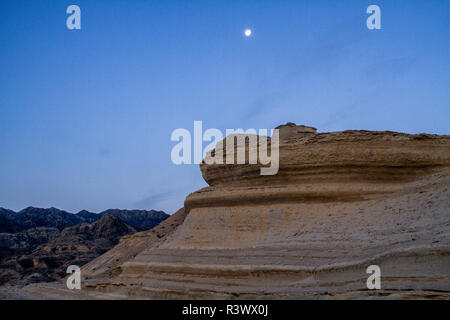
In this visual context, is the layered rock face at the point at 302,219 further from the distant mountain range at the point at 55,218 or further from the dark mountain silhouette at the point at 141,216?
the dark mountain silhouette at the point at 141,216

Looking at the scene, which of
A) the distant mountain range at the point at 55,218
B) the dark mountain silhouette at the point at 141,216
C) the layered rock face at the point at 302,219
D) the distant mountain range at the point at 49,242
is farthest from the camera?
the dark mountain silhouette at the point at 141,216

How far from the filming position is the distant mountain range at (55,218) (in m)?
40.2

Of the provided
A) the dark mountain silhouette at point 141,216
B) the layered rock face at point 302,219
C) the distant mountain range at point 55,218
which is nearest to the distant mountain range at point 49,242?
the distant mountain range at point 55,218

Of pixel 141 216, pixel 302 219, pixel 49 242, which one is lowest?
pixel 49 242

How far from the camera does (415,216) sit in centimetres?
890

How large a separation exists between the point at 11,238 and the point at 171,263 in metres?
24.3

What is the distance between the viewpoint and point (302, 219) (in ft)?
36.9

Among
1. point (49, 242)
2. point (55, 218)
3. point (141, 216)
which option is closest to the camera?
point (49, 242)

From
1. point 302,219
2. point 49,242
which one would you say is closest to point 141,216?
point 49,242

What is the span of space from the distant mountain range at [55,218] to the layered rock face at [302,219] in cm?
2645

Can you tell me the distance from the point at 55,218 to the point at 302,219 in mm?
39731

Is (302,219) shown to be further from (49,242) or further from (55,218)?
(55,218)

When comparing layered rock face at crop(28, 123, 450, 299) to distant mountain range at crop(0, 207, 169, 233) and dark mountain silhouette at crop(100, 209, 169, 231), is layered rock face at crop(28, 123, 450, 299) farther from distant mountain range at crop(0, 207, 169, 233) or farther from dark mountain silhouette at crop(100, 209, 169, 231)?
dark mountain silhouette at crop(100, 209, 169, 231)
